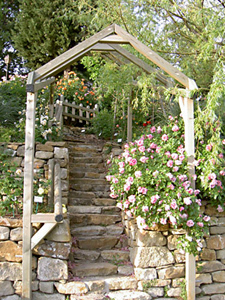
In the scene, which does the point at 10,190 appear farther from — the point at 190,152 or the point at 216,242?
the point at 216,242

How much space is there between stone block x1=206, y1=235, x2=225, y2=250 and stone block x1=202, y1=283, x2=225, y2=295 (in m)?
0.49

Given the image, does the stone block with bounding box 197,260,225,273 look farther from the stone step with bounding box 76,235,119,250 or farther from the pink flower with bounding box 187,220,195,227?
the stone step with bounding box 76,235,119,250

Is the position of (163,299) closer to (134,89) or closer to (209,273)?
(209,273)

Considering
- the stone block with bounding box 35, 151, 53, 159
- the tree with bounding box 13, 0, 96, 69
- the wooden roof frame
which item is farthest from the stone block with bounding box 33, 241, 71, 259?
the tree with bounding box 13, 0, 96, 69

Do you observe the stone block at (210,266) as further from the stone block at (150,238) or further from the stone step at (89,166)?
the stone step at (89,166)

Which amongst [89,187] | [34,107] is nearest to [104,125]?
[89,187]

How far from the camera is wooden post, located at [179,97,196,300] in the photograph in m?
4.11

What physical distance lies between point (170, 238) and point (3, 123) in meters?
3.76

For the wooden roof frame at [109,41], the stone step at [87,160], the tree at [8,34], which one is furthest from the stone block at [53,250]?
the tree at [8,34]

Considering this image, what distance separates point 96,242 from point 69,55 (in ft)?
8.69

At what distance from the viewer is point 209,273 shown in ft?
14.3

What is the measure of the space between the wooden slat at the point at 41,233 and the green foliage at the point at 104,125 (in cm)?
408

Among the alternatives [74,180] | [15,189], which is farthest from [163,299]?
[74,180]

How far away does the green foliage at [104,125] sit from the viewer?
25.7 ft
